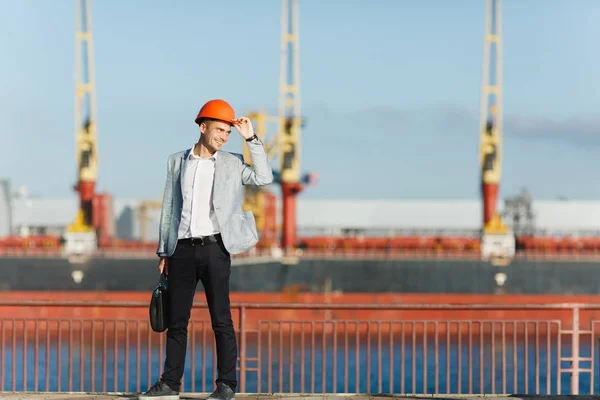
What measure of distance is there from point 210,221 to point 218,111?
808 millimetres

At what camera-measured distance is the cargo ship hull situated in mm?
39938

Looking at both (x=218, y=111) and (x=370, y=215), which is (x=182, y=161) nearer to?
(x=218, y=111)

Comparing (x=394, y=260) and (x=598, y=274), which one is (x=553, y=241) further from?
(x=394, y=260)

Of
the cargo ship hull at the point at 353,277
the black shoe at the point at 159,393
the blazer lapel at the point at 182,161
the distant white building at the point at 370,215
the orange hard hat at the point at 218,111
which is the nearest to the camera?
the orange hard hat at the point at 218,111

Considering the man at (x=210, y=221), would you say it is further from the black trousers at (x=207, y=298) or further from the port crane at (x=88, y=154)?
the port crane at (x=88, y=154)

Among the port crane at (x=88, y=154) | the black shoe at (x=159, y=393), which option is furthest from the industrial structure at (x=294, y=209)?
the black shoe at (x=159, y=393)

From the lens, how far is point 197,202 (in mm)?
7281

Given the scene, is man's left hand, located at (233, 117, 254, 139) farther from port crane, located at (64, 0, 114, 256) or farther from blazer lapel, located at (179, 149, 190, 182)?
port crane, located at (64, 0, 114, 256)

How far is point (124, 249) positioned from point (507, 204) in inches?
767

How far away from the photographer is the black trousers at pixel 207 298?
23.8 feet

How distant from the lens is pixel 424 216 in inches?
3098

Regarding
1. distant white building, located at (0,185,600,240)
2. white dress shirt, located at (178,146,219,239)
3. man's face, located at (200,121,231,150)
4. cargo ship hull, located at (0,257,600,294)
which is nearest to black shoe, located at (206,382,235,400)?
white dress shirt, located at (178,146,219,239)

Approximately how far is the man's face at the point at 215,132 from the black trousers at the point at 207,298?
29.0 inches

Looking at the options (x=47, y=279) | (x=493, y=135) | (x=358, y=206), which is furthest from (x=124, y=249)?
(x=358, y=206)
